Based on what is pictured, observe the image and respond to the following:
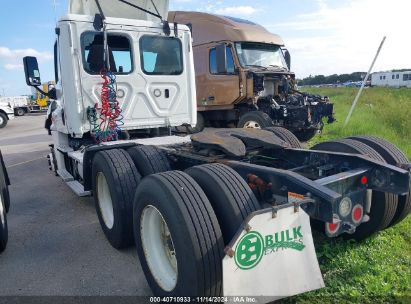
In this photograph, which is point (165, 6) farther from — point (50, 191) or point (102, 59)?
point (50, 191)

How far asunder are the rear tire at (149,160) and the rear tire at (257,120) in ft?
17.2

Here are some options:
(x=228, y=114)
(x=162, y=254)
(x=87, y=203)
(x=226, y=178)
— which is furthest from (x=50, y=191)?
(x=228, y=114)

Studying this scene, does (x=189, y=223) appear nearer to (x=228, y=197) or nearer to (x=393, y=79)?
(x=228, y=197)

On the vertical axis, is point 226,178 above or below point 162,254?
above

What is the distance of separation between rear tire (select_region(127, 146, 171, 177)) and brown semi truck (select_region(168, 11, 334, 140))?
18.0ft

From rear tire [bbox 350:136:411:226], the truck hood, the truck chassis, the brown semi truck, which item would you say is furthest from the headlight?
the brown semi truck

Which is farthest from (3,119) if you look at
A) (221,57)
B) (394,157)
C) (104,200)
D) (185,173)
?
(394,157)

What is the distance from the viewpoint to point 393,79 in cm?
6488

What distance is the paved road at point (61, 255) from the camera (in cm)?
326

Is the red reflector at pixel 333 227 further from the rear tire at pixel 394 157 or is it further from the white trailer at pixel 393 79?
the white trailer at pixel 393 79

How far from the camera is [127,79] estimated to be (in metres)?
5.45

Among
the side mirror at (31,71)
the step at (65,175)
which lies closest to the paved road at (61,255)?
the step at (65,175)

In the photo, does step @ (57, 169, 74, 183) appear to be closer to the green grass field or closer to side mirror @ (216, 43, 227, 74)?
the green grass field

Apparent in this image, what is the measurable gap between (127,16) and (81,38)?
1.09 metres
